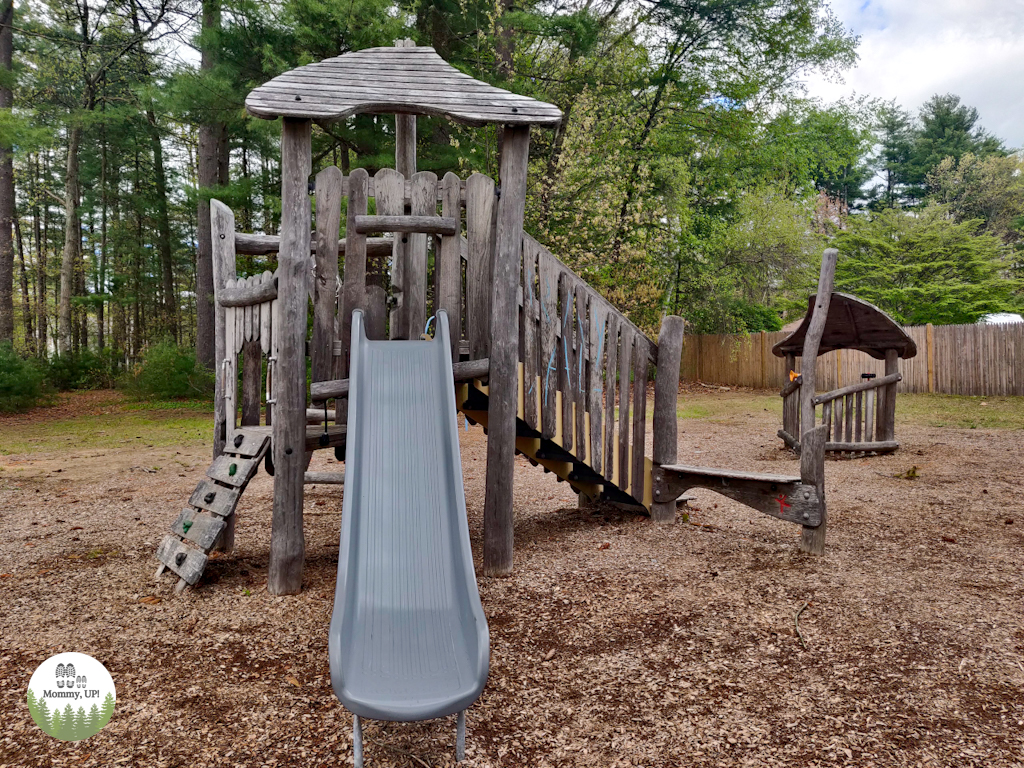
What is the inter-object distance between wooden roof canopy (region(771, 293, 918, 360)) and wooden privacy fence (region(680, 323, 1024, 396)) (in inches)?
169

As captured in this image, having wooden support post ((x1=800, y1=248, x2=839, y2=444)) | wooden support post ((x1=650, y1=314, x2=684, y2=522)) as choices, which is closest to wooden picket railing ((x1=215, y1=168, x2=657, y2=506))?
wooden support post ((x1=650, y1=314, x2=684, y2=522))

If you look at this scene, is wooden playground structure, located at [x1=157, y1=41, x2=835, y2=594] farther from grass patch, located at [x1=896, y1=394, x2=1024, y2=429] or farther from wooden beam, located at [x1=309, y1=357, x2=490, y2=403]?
grass patch, located at [x1=896, y1=394, x2=1024, y2=429]

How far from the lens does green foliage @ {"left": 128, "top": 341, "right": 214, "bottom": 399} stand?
1575 cm

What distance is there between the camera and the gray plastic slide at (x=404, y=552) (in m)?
2.34

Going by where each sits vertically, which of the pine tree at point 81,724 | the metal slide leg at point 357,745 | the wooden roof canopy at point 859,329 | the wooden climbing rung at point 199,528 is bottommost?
the pine tree at point 81,724

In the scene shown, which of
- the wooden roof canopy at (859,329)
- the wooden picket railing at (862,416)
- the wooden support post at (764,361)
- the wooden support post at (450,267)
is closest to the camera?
the wooden support post at (450,267)

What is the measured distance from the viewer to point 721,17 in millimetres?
19109

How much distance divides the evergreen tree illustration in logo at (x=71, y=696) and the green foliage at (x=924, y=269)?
22.7 metres

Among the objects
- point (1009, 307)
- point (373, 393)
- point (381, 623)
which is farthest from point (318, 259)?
point (1009, 307)

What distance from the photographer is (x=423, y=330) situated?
460cm

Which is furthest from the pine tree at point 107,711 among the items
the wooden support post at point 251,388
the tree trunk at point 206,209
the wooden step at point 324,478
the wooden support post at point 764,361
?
the wooden support post at point 764,361

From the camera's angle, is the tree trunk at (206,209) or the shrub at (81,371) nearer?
the tree trunk at (206,209)

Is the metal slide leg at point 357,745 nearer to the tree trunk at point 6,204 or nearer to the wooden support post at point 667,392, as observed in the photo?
the wooden support post at point 667,392

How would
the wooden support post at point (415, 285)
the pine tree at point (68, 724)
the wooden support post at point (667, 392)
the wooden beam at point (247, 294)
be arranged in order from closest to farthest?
the pine tree at point (68, 724), the wooden beam at point (247, 294), the wooden support post at point (415, 285), the wooden support post at point (667, 392)
